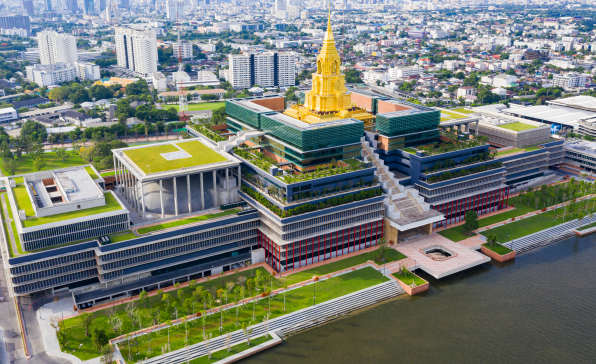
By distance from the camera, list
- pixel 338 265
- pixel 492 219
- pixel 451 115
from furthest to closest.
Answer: pixel 451 115
pixel 492 219
pixel 338 265

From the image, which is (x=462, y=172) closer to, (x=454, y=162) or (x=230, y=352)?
(x=454, y=162)

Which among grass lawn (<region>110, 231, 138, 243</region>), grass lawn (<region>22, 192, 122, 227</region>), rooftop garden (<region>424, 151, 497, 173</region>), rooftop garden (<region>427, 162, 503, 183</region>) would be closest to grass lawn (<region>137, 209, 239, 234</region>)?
grass lawn (<region>110, 231, 138, 243</region>)

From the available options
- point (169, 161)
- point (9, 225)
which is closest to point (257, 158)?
point (169, 161)

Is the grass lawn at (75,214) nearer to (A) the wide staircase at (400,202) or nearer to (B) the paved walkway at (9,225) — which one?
(B) the paved walkway at (9,225)

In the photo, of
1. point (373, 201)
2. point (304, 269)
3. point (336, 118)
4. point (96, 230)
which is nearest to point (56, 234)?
point (96, 230)

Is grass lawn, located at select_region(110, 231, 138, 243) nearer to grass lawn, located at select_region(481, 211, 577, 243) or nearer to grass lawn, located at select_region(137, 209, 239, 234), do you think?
grass lawn, located at select_region(137, 209, 239, 234)
